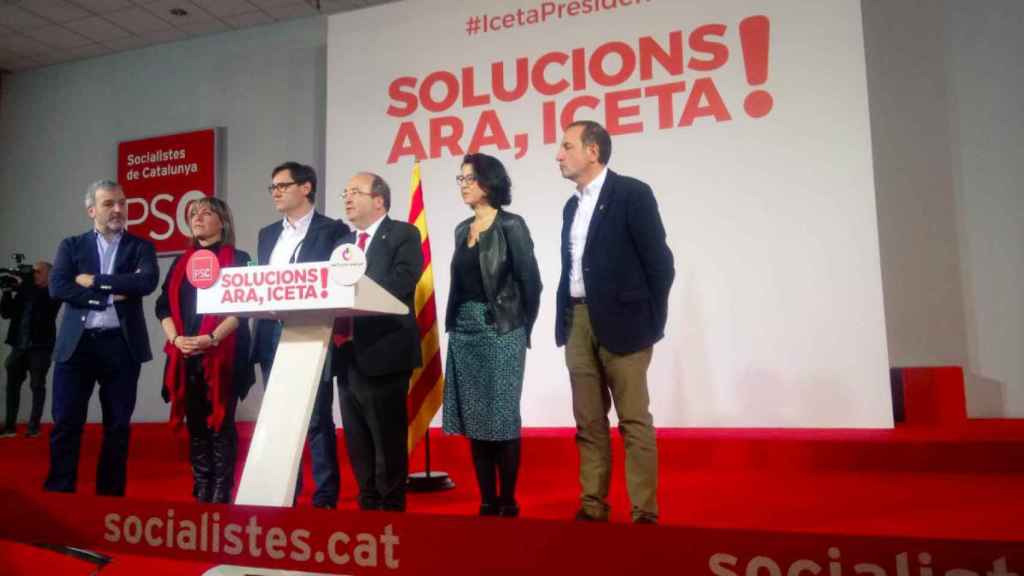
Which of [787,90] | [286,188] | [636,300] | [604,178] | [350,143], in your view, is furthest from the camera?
[350,143]

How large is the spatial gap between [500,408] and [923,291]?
131 inches

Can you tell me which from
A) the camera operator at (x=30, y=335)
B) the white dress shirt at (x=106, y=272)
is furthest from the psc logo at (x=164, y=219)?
the white dress shirt at (x=106, y=272)

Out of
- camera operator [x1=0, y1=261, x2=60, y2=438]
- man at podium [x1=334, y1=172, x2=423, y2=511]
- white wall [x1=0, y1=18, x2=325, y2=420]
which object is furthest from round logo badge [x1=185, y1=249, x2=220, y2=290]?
camera operator [x1=0, y1=261, x2=60, y2=438]

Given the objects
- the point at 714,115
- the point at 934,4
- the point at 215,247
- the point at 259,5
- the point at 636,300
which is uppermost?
the point at 259,5

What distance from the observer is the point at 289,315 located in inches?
77.5

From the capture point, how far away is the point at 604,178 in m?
2.43

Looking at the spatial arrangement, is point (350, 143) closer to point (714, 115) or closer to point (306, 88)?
point (306, 88)

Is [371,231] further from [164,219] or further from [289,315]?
[164,219]

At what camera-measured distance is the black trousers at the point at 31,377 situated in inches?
214

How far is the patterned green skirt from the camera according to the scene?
2433mm

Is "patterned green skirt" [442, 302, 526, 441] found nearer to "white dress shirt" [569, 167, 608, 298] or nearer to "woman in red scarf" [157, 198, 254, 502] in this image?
"white dress shirt" [569, 167, 608, 298]

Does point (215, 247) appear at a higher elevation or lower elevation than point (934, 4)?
lower

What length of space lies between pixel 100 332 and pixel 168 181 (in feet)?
11.7

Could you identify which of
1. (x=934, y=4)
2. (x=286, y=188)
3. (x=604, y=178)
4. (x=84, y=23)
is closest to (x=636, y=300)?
(x=604, y=178)
